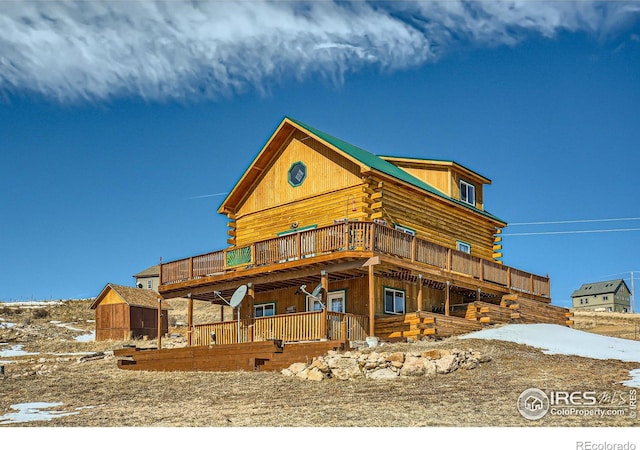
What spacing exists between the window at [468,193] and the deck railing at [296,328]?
1109 cm

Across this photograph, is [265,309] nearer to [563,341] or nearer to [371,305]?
[371,305]

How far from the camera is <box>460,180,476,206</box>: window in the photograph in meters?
35.2

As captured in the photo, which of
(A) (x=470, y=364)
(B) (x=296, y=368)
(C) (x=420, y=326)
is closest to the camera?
(A) (x=470, y=364)

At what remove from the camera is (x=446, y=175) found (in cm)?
3428

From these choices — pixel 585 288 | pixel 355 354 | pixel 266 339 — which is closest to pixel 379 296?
pixel 266 339

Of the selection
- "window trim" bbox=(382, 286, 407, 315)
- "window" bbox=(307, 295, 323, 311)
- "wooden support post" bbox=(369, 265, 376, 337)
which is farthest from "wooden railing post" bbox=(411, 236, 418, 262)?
"window" bbox=(307, 295, 323, 311)

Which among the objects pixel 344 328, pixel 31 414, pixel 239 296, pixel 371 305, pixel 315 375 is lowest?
pixel 31 414

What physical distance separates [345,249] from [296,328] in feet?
9.79

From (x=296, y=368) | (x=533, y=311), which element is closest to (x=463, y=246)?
(x=533, y=311)

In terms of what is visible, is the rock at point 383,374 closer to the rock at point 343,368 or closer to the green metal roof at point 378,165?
the rock at point 343,368

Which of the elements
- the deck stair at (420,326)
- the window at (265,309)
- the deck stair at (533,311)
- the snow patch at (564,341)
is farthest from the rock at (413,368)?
the window at (265,309)

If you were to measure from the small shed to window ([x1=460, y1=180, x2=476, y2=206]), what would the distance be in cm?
2432

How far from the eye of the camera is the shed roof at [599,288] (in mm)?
116250
